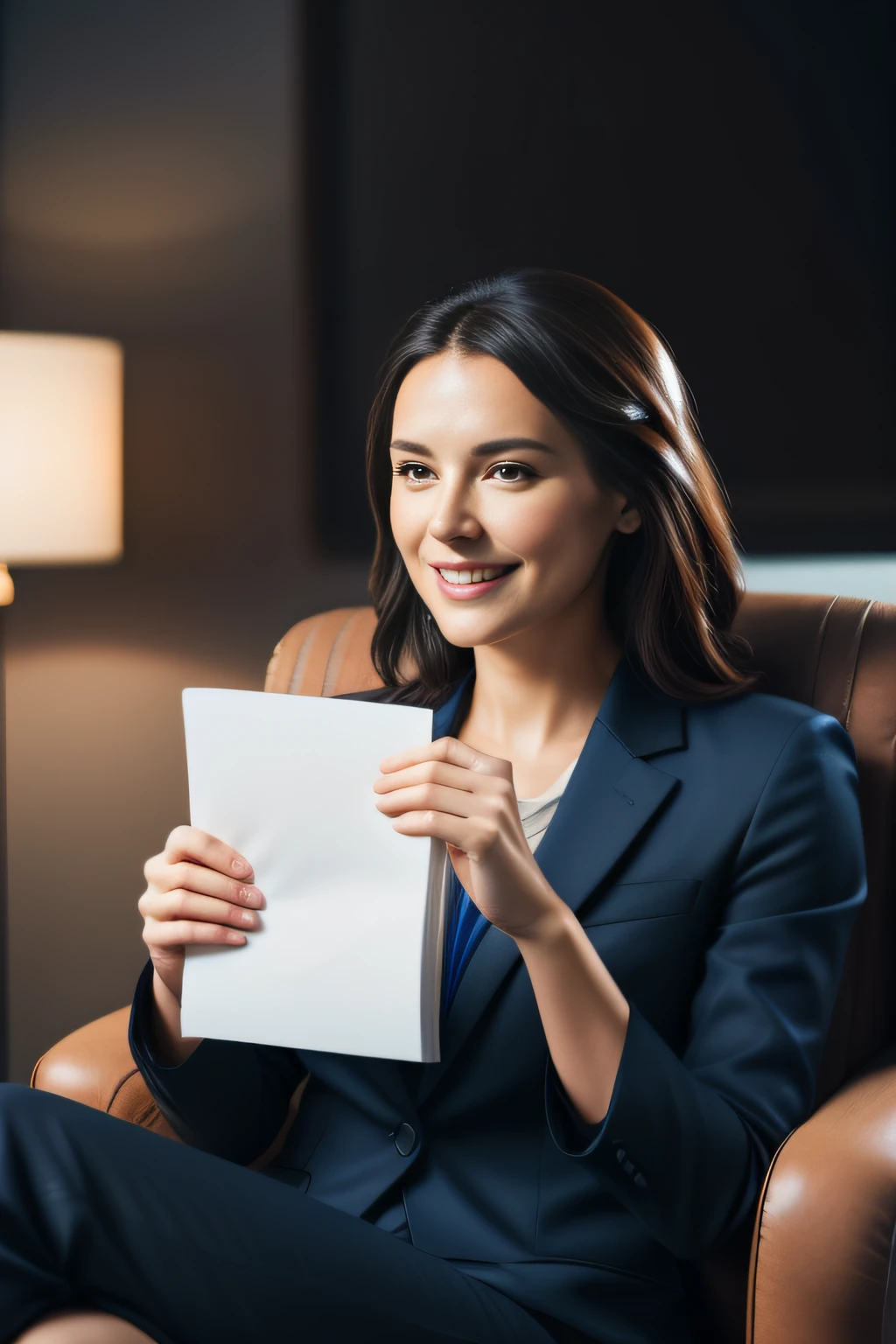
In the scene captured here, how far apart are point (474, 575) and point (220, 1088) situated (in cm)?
59

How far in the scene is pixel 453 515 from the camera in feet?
3.77

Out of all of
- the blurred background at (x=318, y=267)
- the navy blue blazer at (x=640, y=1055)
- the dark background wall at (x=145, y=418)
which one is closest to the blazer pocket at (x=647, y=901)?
the navy blue blazer at (x=640, y=1055)

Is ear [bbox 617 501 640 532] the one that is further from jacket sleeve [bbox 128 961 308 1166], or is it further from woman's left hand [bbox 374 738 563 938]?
jacket sleeve [bbox 128 961 308 1166]

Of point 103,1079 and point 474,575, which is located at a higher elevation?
point 474,575

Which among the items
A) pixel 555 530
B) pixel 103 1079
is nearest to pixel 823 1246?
pixel 555 530

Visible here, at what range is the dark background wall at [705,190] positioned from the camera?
5.31 feet

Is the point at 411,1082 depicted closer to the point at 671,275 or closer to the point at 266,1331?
the point at 266,1331

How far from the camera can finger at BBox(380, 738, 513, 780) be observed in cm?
97

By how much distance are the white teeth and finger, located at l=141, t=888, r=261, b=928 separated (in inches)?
14.8

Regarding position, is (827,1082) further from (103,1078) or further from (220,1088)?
(103,1078)

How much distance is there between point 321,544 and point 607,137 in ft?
2.70

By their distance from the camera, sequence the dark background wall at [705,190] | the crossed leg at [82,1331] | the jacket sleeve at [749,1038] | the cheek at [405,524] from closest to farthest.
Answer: the crossed leg at [82,1331], the jacket sleeve at [749,1038], the cheek at [405,524], the dark background wall at [705,190]

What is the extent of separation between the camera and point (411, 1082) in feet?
3.72

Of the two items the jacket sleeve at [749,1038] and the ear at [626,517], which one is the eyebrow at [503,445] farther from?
the jacket sleeve at [749,1038]
